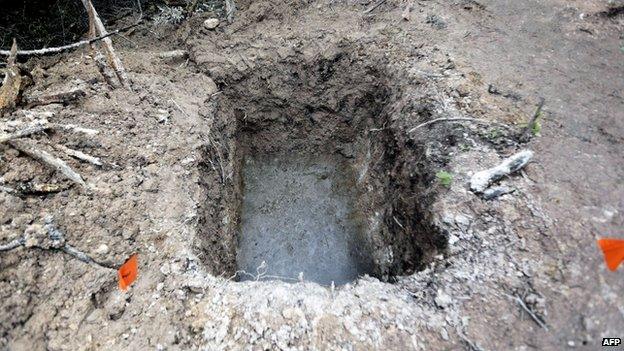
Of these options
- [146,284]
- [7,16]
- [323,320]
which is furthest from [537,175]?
[7,16]

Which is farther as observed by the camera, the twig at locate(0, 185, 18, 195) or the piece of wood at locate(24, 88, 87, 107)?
the piece of wood at locate(24, 88, 87, 107)

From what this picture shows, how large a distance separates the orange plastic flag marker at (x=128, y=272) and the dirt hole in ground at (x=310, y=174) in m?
0.87

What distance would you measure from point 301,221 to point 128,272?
2.44 m

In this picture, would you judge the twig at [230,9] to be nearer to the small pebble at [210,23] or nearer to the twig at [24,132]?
the small pebble at [210,23]

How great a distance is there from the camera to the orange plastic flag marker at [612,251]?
8.38ft

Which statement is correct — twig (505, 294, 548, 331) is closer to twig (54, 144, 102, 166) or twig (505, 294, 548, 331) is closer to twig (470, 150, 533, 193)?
twig (470, 150, 533, 193)

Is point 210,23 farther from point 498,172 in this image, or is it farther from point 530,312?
point 530,312

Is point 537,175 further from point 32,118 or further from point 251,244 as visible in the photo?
point 32,118

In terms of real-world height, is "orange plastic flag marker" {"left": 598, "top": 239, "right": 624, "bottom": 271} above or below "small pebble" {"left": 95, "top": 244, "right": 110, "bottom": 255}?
below

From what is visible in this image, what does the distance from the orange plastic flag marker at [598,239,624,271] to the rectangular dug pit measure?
91.0 inches

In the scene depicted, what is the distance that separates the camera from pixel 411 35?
15.3 ft

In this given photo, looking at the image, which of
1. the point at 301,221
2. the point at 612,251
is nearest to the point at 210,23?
the point at 301,221

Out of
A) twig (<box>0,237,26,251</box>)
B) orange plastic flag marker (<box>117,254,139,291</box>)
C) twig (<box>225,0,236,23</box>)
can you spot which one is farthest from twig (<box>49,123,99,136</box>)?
twig (<box>225,0,236,23</box>)

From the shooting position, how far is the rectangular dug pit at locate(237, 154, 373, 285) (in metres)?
4.55
